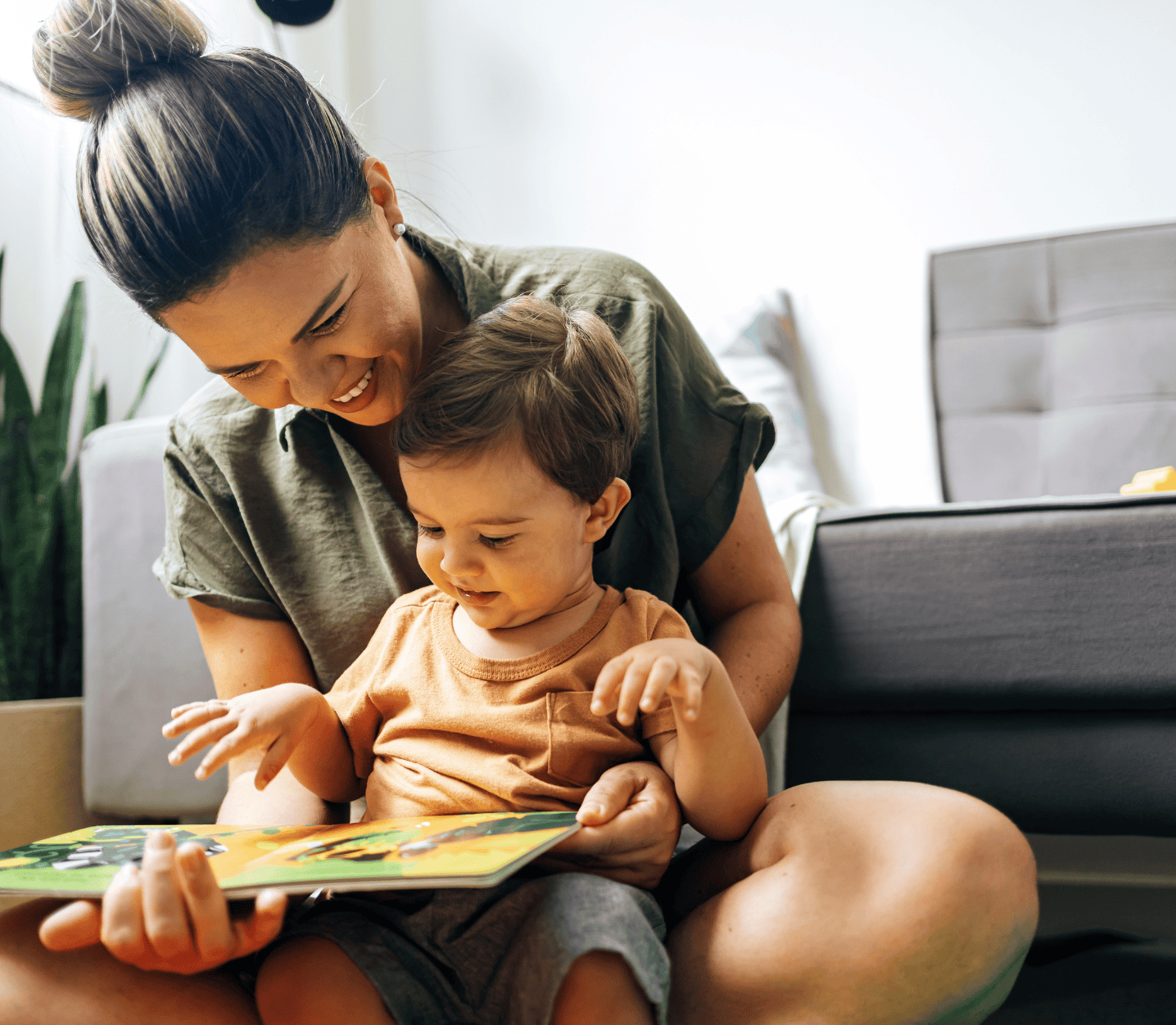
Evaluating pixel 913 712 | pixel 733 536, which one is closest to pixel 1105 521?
pixel 913 712

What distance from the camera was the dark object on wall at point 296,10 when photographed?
64.1 inches

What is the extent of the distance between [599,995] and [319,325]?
0.44 m

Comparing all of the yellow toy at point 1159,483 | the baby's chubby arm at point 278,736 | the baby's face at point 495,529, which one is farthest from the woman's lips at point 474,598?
the yellow toy at point 1159,483

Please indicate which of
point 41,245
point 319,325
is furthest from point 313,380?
point 41,245

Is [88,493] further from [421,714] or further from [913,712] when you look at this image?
[913,712]

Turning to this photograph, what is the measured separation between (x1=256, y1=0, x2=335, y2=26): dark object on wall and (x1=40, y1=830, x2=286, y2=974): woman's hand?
159 cm

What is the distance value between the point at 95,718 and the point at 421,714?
665 mm

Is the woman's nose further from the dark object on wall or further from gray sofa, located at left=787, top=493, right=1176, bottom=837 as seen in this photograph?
the dark object on wall

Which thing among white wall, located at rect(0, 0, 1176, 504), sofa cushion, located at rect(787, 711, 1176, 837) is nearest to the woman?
sofa cushion, located at rect(787, 711, 1176, 837)

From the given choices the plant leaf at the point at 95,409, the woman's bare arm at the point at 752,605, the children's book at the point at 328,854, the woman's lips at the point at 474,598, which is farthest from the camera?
the plant leaf at the point at 95,409

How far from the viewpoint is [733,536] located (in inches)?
31.4

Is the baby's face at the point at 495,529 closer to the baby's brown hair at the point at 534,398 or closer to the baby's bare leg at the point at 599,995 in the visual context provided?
the baby's brown hair at the point at 534,398

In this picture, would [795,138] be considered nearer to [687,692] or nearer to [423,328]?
[423,328]

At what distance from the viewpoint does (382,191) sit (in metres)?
0.72
